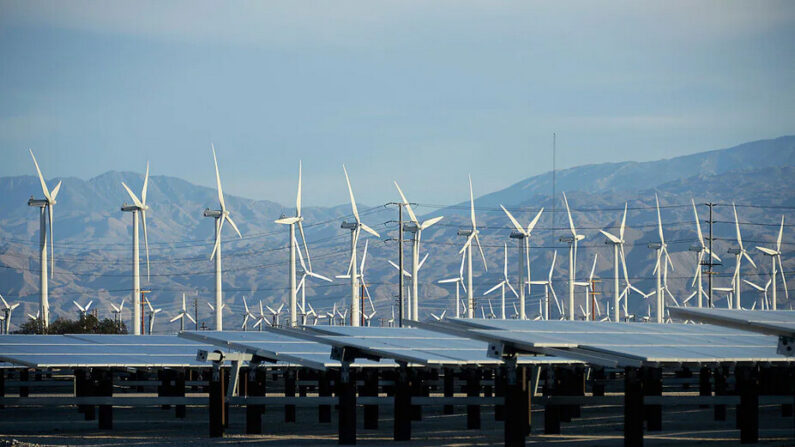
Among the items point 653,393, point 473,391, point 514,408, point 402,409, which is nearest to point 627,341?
point 514,408

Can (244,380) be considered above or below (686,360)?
below

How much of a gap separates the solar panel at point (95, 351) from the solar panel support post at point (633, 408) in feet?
60.7

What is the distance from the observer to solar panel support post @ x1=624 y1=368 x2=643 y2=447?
30.4m

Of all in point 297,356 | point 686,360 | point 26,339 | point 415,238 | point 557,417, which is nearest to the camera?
point 686,360

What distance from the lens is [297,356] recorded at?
1527 inches

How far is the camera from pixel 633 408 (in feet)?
101

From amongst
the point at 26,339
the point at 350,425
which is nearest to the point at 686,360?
the point at 350,425

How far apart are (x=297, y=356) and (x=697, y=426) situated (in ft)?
52.3

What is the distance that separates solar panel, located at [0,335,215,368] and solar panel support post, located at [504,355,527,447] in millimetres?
15574

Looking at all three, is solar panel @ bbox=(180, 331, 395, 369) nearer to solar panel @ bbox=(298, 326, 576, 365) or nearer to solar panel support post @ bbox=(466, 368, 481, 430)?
solar panel @ bbox=(298, 326, 576, 365)

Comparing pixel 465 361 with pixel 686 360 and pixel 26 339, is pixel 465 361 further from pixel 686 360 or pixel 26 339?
pixel 26 339

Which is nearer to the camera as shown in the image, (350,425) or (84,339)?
(350,425)

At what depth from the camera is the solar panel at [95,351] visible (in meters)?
41.3

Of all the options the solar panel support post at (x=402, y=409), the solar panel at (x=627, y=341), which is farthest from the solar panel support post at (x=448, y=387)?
the solar panel support post at (x=402, y=409)
